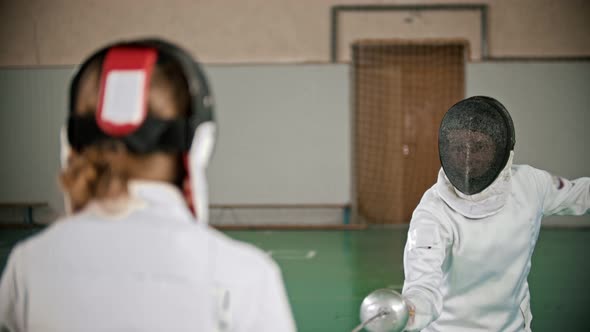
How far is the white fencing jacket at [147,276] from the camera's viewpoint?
0.75 m

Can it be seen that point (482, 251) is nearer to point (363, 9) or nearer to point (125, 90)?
point (125, 90)

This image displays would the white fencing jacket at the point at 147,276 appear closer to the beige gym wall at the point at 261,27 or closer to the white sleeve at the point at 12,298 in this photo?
the white sleeve at the point at 12,298

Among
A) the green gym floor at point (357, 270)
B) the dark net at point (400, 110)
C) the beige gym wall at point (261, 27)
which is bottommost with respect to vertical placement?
the green gym floor at point (357, 270)

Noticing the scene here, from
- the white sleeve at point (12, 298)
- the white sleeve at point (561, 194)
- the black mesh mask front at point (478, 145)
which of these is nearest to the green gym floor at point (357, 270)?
the white sleeve at point (561, 194)

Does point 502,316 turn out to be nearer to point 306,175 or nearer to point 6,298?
point 6,298

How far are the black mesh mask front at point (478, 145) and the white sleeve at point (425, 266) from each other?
15 centimetres

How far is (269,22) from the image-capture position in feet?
29.3

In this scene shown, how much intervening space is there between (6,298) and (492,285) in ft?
4.42

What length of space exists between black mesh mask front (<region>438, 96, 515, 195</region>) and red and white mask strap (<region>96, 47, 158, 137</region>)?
1.20 meters

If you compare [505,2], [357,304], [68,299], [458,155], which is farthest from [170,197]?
[505,2]

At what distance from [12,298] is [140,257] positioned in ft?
0.69

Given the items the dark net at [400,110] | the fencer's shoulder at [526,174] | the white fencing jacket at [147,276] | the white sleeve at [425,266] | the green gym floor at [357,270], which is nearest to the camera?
the white fencing jacket at [147,276]

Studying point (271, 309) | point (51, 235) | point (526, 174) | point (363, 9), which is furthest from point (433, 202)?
point (363, 9)

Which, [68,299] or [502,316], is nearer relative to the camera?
[68,299]
